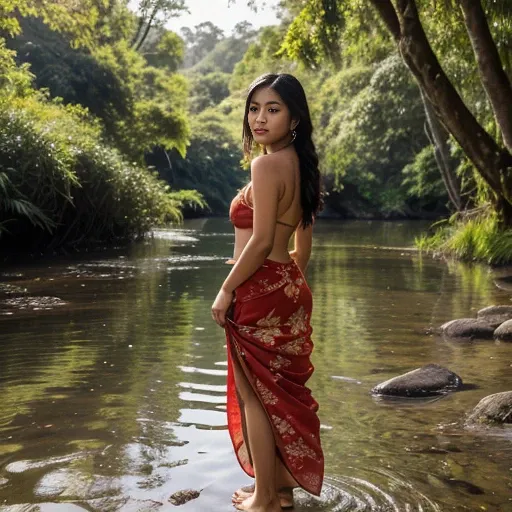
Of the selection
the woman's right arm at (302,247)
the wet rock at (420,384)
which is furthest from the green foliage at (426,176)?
the woman's right arm at (302,247)

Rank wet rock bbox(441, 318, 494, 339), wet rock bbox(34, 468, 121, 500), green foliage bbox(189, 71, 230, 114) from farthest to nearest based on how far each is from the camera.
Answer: green foliage bbox(189, 71, 230, 114), wet rock bbox(441, 318, 494, 339), wet rock bbox(34, 468, 121, 500)

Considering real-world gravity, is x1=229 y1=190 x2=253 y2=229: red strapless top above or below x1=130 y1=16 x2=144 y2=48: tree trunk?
below

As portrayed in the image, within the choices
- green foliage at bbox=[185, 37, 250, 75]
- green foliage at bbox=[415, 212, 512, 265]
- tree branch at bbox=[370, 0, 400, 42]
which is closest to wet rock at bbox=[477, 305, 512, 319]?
tree branch at bbox=[370, 0, 400, 42]

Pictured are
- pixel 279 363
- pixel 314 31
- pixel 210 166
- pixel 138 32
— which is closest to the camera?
pixel 279 363

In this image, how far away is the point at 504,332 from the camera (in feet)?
26.0

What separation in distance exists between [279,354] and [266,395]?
17 centimetres

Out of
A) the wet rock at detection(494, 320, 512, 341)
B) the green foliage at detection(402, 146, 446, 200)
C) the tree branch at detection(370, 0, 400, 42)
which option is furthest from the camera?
the green foliage at detection(402, 146, 446, 200)

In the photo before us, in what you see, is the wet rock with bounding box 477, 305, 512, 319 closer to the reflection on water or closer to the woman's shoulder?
the reflection on water

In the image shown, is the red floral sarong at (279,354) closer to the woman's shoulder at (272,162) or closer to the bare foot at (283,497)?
the bare foot at (283,497)

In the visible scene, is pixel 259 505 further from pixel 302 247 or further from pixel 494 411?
pixel 494 411

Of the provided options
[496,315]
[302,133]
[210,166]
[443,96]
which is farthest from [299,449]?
[210,166]

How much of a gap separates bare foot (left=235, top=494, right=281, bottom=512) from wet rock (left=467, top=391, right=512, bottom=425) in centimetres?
177

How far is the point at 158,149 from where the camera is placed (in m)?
45.6

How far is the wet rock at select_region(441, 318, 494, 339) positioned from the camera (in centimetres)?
806
